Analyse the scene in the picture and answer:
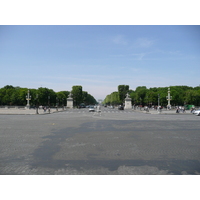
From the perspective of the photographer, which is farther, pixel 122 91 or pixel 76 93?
pixel 122 91

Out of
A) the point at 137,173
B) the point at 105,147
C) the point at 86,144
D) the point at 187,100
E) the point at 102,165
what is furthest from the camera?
the point at 187,100

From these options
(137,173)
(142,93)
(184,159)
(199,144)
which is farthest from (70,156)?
(142,93)

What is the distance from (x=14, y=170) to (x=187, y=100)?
93.0 m

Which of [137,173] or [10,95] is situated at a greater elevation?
[10,95]

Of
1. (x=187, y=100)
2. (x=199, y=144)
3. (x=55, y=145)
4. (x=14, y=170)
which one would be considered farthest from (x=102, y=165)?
(x=187, y=100)

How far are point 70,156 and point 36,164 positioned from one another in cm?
131

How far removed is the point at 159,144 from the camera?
9.26 meters

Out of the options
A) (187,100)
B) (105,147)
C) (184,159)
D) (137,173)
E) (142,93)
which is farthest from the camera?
(142,93)

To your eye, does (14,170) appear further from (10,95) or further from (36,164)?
(10,95)

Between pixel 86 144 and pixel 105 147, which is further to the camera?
pixel 86 144

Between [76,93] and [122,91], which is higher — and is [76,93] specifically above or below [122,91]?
below

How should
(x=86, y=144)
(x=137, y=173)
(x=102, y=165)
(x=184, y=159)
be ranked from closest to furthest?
(x=137, y=173) → (x=102, y=165) → (x=184, y=159) → (x=86, y=144)

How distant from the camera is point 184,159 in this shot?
6852 mm

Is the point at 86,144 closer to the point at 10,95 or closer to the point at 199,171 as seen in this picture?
the point at 199,171
